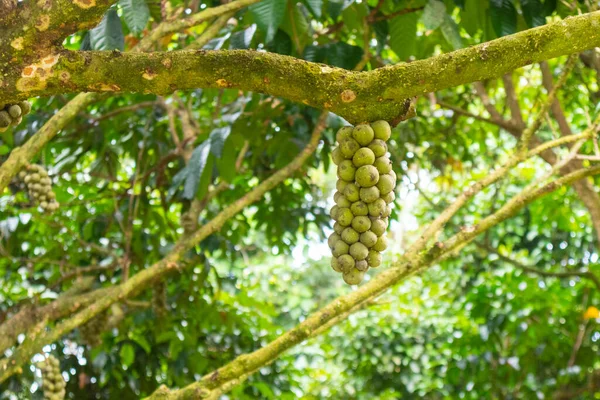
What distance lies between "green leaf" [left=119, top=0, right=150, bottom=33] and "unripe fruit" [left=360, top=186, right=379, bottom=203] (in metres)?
1.06

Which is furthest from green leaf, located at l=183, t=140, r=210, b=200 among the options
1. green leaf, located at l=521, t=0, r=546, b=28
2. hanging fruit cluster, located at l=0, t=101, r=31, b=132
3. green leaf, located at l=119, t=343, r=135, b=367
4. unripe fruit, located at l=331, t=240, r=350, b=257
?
green leaf, located at l=119, t=343, r=135, b=367

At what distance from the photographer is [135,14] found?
2086 mm

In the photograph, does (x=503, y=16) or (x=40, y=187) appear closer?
(x=503, y=16)

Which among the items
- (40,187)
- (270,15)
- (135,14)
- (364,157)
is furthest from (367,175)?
(40,187)

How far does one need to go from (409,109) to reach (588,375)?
4.33m

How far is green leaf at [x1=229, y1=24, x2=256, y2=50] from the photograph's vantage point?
7.94ft

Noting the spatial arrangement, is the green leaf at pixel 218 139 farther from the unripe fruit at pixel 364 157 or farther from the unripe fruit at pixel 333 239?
the unripe fruit at pixel 364 157

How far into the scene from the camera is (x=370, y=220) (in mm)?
1322

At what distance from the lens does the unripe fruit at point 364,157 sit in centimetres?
124

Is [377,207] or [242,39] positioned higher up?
[377,207]

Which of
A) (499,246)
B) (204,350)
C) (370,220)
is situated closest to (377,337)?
(499,246)

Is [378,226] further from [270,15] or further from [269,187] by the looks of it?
[269,187]

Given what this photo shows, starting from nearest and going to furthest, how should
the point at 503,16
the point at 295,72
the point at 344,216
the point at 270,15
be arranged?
1. the point at 295,72
2. the point at 344,216
3. the point at 270,15
4. the point at 503,16

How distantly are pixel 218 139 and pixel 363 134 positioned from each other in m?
1.51
